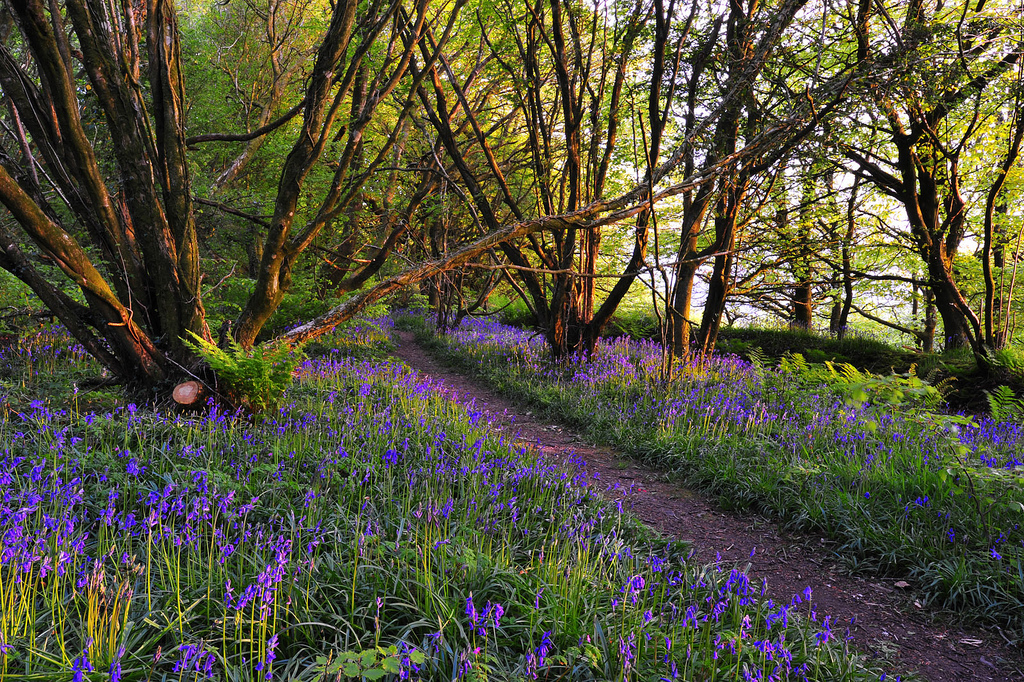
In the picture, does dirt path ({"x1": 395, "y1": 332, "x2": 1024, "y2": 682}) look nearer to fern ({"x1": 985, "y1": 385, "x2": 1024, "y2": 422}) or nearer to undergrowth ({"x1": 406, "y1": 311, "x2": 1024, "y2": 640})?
undergrowth ({"x1": 406, "y1": 311, "x2": 1024, "y2": 640})

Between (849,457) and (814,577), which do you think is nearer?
(814,577)

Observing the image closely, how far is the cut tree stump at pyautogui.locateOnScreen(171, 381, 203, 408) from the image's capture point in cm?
527

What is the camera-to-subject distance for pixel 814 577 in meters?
3.80

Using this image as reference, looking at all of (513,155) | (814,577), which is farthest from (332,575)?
(513,155)

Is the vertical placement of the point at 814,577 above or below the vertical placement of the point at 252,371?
below

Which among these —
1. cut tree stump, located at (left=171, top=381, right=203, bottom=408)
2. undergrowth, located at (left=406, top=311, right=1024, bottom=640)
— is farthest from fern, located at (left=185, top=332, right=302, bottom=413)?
undergrowth, located at (left=406, top=311, right=1024, bottom=640)

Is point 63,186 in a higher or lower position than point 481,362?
higher

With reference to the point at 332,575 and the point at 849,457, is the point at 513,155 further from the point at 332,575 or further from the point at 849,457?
the point at 332,575

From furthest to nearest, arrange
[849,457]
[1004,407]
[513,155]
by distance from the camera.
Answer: [513,155]
[1004,407]
[849,457]

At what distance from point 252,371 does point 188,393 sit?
713mm

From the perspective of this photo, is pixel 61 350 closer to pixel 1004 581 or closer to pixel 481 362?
pixel 481 362

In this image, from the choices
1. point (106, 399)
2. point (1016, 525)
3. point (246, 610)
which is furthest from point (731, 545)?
point (106, 399)

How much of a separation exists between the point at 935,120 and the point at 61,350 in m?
15.5

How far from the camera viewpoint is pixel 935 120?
9781 millimetres
